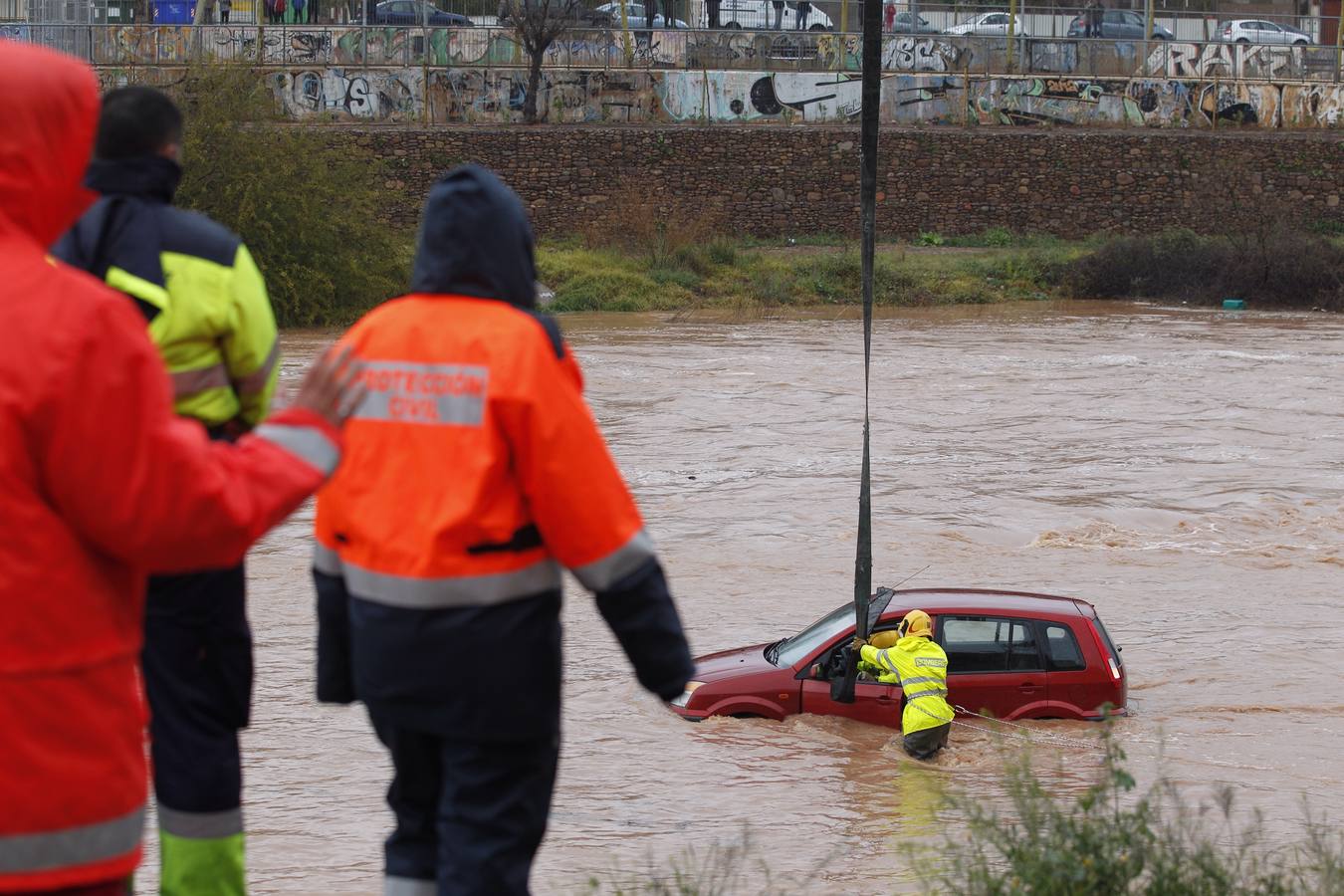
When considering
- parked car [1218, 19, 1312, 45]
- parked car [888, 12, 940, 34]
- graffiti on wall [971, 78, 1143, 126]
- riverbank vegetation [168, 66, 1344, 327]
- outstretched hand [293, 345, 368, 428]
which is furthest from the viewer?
parked car [1218, 19, 1312, 45]

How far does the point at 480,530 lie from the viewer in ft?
11.6

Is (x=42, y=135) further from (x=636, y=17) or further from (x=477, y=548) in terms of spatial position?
(x=636, y=17)

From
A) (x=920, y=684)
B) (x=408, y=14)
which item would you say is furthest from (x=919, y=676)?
(x=408, y=14)

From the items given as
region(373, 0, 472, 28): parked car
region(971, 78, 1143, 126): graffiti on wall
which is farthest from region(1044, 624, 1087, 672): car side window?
region(971, 78, 1143, 126): graffiti on wall

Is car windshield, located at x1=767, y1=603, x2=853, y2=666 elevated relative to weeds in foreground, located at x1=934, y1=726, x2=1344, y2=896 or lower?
lower

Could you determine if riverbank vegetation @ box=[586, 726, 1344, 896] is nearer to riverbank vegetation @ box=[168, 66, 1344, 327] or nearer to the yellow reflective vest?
the yellow reflective vest

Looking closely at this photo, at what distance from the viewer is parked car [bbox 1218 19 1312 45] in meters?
55.6

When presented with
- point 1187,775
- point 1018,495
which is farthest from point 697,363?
point 1187,775

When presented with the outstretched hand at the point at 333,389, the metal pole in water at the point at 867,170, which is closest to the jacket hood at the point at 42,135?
the outstretched hand at the point at 333,389

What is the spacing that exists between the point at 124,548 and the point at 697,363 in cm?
3046

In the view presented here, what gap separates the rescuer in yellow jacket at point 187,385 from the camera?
3930 millimetres

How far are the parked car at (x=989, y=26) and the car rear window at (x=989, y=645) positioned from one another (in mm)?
43025

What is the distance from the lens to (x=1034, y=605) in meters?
13.0

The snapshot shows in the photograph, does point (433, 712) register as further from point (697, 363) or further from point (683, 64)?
point (683, 64)
